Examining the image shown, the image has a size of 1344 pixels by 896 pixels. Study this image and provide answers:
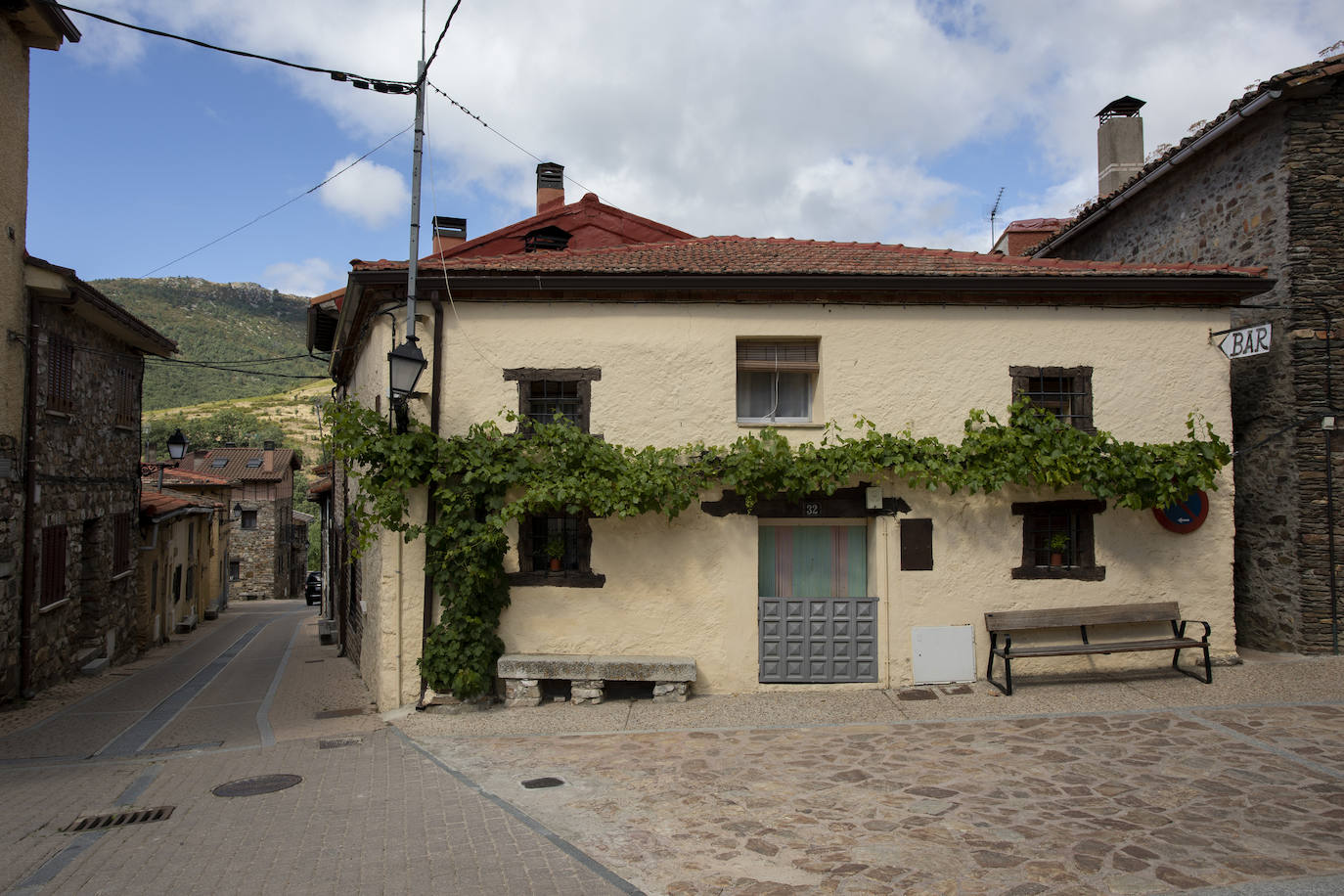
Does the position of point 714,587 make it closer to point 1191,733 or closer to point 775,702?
point 775,702

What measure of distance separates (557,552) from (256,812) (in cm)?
386

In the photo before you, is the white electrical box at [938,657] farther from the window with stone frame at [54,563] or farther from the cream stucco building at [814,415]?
the window with stone frame at [54,563]

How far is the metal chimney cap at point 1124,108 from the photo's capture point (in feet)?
51.8

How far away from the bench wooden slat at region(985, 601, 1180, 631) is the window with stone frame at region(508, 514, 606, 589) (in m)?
4.48

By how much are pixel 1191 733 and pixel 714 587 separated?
15.3 feet

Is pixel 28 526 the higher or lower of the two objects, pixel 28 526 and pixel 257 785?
the higher

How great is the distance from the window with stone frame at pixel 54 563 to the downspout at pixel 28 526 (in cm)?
46

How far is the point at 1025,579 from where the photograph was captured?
31.3 feet

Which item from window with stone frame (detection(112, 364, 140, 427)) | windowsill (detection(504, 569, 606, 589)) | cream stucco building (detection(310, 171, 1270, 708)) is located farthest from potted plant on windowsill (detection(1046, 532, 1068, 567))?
window with stone frame (detection(112, 364, 140, 427))

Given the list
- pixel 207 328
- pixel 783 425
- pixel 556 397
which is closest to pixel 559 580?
pixel 556 397

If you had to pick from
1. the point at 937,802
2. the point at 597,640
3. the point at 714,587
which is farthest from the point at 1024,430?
the point at 597,640

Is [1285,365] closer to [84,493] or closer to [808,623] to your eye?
[808,623]

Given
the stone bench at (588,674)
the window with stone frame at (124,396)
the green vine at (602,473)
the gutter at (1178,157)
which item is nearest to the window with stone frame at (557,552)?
the green vine at (602,473)

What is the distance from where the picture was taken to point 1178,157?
11.9m
